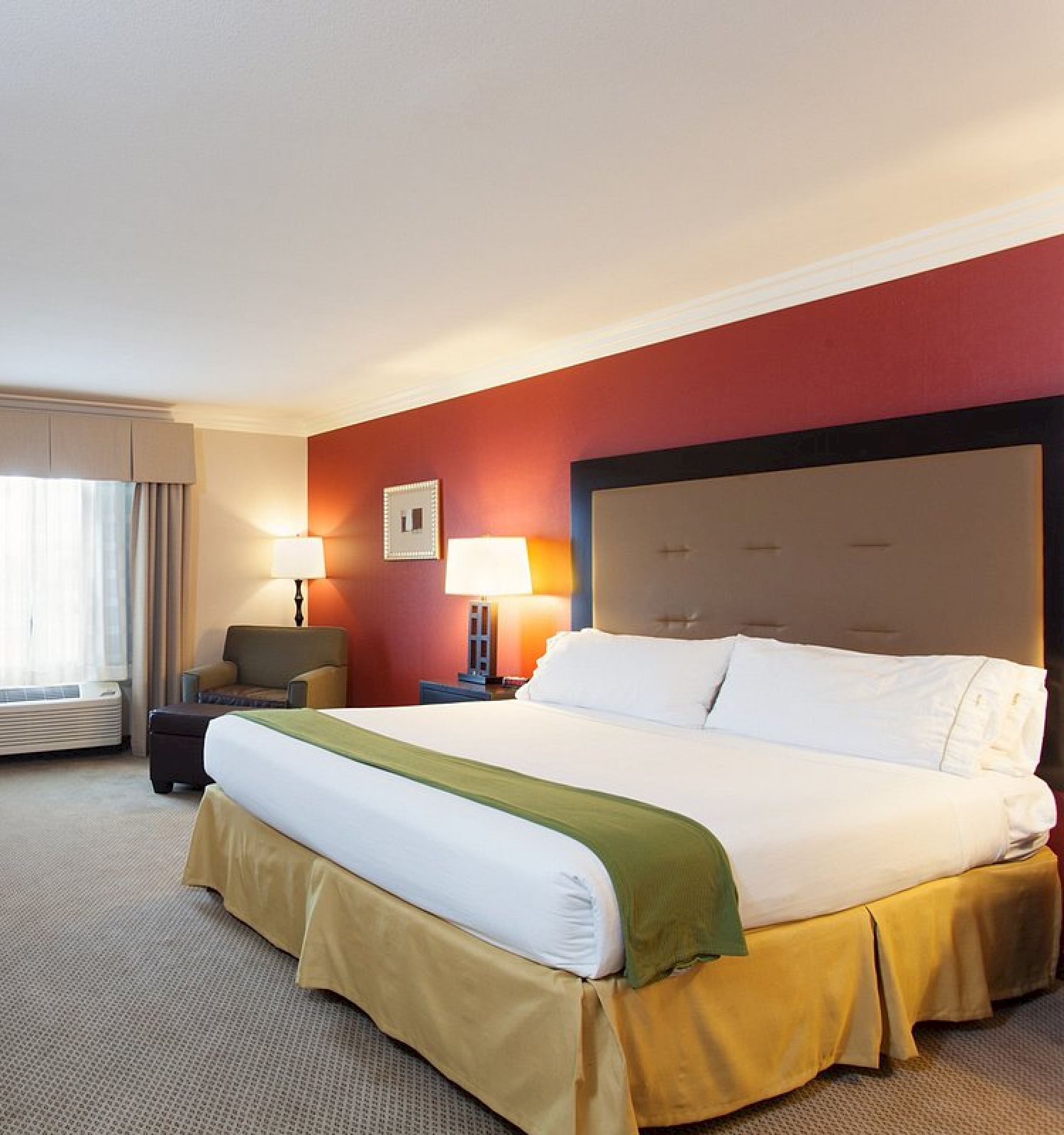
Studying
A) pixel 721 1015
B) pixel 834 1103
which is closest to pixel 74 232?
pixel 721 1015

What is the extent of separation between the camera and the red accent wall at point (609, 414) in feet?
10.4

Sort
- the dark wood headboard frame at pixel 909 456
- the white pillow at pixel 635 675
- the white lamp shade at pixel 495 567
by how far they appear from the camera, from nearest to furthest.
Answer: the dark wood headboard frame at pixel 909 456 < the white pillow at pixel 635 675 < the white lamp shade at pixel 495 567

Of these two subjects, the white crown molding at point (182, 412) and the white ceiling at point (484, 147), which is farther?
the white crown molding at point (182, 412)

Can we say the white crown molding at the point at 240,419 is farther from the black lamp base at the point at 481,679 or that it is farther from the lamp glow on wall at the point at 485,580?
the black lamp base at the point at 481,679

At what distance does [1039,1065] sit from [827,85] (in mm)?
2467

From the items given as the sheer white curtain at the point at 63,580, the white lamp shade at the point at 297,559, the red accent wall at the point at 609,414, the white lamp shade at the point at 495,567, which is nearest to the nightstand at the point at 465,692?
the red accent wall at the point at 609,414

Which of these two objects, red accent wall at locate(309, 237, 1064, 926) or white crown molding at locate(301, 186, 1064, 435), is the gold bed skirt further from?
white crown molding at locate(301, 186, 1064, 435)

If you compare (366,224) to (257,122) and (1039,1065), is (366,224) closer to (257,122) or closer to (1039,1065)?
(257,122)

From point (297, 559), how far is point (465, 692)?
2.52 meters

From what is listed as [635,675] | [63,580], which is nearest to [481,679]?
[635,675]

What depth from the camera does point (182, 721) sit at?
5301mm

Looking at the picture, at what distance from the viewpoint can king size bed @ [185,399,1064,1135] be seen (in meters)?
2.02

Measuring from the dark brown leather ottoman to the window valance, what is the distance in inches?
73.5

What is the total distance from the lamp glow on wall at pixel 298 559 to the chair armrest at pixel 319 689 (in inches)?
32.5
